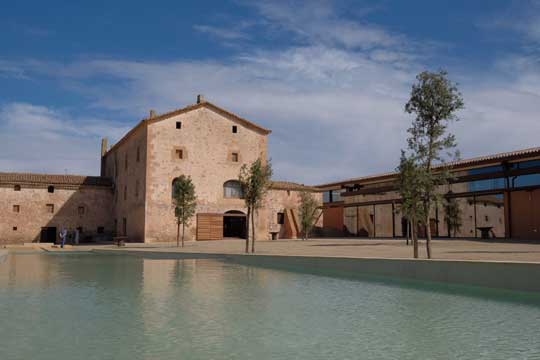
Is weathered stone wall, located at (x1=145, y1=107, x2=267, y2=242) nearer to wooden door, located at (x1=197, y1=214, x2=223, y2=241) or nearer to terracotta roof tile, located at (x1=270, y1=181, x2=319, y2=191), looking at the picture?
wooden door, located at (x1=197, y1=214, x2=223, y2=241)

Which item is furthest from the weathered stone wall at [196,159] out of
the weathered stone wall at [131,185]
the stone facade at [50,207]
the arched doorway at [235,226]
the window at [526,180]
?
the window at [526,180]

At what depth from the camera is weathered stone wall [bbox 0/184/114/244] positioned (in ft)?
110

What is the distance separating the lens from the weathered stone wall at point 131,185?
31.4 meters

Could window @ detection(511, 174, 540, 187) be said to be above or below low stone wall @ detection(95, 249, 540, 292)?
above

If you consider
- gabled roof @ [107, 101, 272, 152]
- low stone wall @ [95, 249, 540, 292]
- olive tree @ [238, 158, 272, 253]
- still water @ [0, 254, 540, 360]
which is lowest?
still water @ [0, 254, 540, 360]

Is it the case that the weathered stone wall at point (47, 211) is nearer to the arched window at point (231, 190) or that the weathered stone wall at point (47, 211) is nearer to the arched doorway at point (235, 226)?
the arched doorway at point (235, 226)

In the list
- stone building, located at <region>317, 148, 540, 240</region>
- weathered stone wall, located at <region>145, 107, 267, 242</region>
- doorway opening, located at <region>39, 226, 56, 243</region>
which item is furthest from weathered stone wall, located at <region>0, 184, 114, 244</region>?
stone building, located at <region>317, 148, 540, 240</region>

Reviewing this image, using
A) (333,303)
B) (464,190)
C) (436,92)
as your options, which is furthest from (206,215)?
(333,303)

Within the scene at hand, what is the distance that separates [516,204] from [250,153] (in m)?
17.8

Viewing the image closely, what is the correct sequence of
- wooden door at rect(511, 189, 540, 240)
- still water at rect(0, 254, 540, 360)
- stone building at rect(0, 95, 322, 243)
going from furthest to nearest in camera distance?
stone building at rect(0, 95, 322, 243)
wooden door at rect(511, 189, 540, 240)
still water at rect(0, 254, 540, 360)

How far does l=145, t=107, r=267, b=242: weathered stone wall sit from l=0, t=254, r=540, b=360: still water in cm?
1875

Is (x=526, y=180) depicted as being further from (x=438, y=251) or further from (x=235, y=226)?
(x=235, y=226)

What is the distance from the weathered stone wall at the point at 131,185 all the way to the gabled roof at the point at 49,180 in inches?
58.8

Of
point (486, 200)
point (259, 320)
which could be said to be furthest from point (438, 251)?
point (259, 320)
